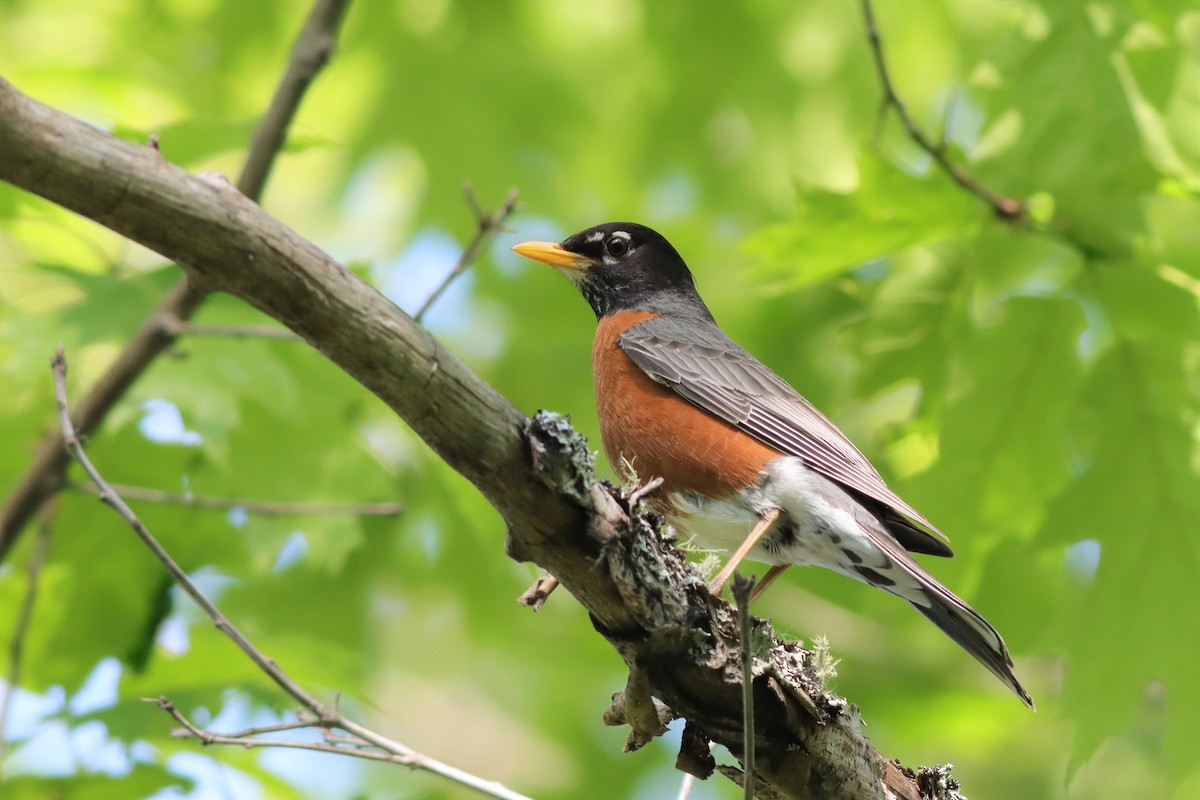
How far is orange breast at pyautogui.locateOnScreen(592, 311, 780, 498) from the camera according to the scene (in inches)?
142

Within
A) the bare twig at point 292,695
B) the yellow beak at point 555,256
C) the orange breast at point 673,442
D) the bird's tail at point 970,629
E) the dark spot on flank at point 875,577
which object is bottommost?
the bare twig at point 292,695

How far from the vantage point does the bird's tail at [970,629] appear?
3.24m

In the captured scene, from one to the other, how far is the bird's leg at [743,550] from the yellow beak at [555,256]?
1856 millimetres

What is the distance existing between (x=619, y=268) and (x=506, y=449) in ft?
9.92

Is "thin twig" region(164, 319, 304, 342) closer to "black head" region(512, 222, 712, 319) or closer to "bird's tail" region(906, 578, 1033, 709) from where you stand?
"black head" region(512, 222, 712, 319)

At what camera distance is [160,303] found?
4383mm

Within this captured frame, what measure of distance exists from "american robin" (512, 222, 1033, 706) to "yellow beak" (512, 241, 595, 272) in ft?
3.24

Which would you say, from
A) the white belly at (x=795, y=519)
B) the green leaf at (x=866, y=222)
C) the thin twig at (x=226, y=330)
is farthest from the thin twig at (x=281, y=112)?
the white belly at (x=795, y=519)

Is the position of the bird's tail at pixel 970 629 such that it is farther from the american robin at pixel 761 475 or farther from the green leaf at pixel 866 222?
the green leaf at pixel 866 222

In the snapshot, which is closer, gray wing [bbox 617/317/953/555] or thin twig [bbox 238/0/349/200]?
gray wing [bbox 617/317/953/555]

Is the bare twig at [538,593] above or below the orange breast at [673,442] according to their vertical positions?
below

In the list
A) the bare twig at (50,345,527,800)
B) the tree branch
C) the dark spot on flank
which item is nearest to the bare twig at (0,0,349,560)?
the bare twig at (50,345,527,800)

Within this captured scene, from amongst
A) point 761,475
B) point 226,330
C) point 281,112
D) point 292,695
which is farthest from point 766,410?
point 281,112

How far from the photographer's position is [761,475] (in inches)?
144
